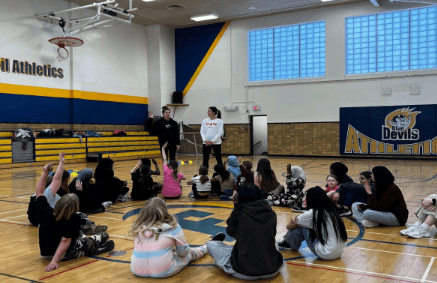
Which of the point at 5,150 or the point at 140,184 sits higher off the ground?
the point at 5,150

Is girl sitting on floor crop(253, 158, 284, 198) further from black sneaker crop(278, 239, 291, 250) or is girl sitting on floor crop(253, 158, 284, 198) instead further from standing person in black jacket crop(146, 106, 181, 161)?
standing person in black jacket crop(146, 106, 181, 161)

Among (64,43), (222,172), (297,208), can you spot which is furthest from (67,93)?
(297,208)

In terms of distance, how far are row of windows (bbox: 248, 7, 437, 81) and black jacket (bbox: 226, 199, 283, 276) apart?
54.2 feet

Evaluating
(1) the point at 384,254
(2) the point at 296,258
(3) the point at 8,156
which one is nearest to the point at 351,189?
(1) the point at 384,254

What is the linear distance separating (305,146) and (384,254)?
16.2 metres

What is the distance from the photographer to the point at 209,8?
19797mm

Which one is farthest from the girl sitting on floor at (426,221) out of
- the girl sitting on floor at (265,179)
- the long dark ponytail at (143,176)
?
the long dark ponytail at (143,176)

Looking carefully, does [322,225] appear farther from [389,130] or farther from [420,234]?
[389,130]

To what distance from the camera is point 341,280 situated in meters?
3.62

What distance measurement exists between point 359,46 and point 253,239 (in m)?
17.1

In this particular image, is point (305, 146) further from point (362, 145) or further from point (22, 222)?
point (22, 222)

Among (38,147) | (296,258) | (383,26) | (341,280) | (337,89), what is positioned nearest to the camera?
(341,280)

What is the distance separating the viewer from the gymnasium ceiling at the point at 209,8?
18.8 m

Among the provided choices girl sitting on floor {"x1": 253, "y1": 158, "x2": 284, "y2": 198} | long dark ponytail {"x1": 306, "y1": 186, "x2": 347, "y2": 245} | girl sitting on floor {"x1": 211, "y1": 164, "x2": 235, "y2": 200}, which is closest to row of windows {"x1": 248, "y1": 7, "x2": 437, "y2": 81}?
girl sitting on floor {"x1": 211, "y1": 164, "x2": 235, "y2": 200}
